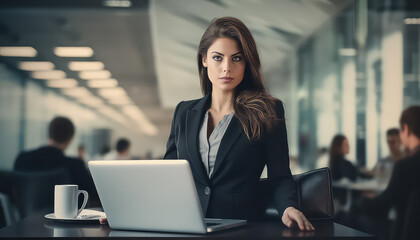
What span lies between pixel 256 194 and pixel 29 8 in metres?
4.86

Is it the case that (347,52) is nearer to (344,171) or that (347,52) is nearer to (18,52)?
(344,171)

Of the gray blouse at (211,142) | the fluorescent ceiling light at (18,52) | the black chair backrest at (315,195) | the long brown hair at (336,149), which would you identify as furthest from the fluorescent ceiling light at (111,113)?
the black chair backrest at (315,195)

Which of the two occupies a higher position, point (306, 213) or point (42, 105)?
point (42, 105)

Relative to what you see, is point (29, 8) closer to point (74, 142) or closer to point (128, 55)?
point (128, 55)

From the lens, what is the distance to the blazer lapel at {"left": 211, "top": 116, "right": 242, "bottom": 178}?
1725 mm

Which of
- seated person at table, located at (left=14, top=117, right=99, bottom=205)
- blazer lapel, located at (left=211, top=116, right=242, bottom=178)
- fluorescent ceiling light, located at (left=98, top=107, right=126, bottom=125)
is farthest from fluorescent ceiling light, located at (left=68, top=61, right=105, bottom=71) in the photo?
blazer lapel, located at (left=211, top=116, right=242, bottom=178)

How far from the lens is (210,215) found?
1.71 meters

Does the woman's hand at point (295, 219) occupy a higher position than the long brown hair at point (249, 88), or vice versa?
the long brown hair at point (249, 88)

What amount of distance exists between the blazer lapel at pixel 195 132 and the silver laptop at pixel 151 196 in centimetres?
39

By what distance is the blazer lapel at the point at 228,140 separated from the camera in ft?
5.66

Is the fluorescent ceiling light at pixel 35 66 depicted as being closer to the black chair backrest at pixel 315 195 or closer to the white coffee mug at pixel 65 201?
the white coffee mug at pixel 65 201

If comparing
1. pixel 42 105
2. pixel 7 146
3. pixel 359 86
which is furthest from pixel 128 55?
pixel 359 86

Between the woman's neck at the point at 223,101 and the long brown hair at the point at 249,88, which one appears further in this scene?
the woman's neck at the point at 223,101

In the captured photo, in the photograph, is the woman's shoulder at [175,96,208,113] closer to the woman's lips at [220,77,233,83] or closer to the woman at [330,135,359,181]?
the woman's lips at [220,77,233,83]
